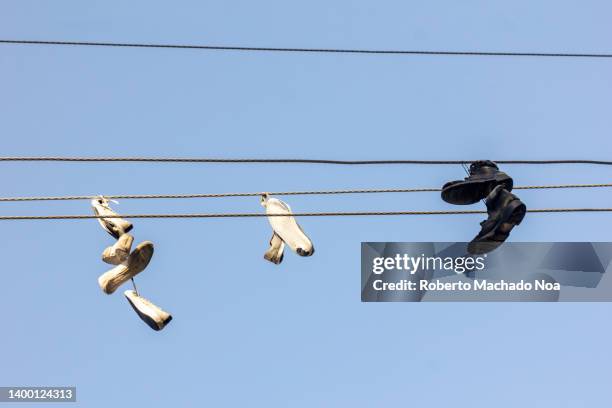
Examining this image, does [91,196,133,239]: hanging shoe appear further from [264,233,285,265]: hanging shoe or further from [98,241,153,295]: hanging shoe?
[264,233,285,265]: hanging shoe

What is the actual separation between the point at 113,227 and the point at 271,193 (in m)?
0.99

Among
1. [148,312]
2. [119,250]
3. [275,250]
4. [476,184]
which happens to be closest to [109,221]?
[119,250]

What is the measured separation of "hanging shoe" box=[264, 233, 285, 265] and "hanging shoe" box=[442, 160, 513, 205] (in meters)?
0.95

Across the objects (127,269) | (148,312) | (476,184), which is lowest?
(148,312)

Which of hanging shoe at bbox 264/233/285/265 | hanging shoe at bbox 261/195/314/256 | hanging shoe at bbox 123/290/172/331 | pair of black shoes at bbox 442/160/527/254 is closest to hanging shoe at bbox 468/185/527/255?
pair of black shoes at bbox 442/160/527/254

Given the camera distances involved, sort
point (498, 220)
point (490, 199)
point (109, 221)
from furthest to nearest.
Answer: point (109, 221)
point (490, 199)
point (498, 220)

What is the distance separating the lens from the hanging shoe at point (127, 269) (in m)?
5.14

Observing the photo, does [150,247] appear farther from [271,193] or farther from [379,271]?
[379,271]

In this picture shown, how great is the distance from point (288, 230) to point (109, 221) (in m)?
0.95

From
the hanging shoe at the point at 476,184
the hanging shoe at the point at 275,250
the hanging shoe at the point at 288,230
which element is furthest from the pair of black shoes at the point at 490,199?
the hanging shoe at the point at 275,250

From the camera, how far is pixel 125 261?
5145 mm

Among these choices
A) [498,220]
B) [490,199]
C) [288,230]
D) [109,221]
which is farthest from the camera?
[288,230]

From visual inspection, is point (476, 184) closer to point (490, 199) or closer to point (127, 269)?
point (490, 199)

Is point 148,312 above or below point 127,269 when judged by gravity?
below
